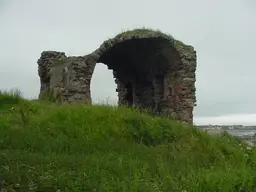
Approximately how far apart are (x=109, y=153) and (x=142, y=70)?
33.1 feet

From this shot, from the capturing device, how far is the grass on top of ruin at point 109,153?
5637mm

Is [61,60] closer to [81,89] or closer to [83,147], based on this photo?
[81,89]

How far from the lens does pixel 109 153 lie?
7.71 m

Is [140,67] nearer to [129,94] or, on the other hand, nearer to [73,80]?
[129,94]

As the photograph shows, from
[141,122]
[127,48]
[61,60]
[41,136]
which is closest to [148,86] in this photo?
[127,48]

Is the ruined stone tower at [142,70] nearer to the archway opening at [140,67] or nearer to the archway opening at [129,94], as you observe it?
the archway opening at [140,67]

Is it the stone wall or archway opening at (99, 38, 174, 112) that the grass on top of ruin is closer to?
the stone wall

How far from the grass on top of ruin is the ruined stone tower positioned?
2166 millimetres

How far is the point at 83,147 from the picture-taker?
805cm

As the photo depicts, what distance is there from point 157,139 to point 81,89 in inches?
186

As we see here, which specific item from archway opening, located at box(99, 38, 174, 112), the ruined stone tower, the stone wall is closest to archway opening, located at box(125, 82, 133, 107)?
archway opening, located at box(99, 38, 174, 112)

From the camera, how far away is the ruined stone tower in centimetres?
1355

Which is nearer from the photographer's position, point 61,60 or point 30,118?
point 30,118

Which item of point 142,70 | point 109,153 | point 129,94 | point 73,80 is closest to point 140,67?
point 142,70
